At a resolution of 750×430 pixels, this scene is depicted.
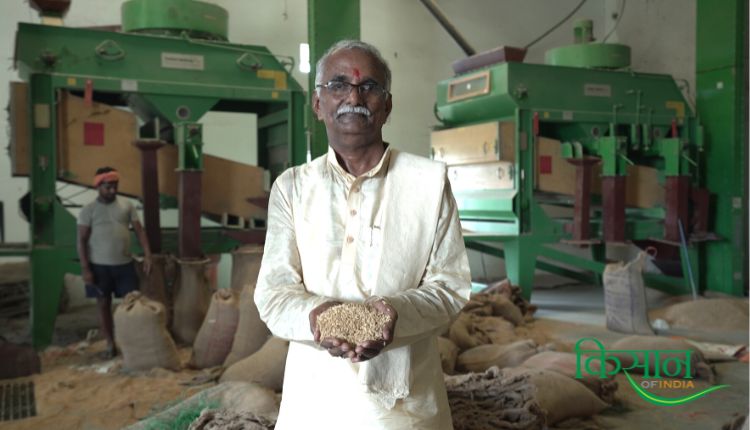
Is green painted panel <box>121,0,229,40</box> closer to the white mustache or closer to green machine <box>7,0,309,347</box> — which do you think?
green machine <box>7,0,309,347</box>

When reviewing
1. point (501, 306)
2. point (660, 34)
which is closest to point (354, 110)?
point (501, 306)

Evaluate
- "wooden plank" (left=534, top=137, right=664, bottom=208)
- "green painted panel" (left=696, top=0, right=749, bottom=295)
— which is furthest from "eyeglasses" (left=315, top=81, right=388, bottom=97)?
"green painted panel" (left=696, top=0, right=749, bottom=295)

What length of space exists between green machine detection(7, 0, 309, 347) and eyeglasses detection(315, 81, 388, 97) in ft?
12.6

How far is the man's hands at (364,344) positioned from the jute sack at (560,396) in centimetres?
197

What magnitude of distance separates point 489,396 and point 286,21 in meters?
6.41

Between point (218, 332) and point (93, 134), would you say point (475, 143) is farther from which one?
point (93, 134)

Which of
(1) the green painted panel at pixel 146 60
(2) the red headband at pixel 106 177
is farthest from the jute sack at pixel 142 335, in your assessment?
(1) the green painted panel at pixel 146 60

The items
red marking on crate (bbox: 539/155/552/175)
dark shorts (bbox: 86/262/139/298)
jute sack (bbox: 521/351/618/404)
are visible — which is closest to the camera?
jute sack (bbox: 521/351/618/404)

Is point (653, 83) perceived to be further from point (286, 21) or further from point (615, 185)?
point (286, 21)

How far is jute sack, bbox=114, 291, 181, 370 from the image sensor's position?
4441 millimetres

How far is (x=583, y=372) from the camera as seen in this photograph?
147 inches

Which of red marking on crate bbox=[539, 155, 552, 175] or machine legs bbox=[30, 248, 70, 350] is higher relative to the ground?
red marking on crate bbox=[539, 155, 552, 175]

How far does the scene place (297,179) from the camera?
179 cm

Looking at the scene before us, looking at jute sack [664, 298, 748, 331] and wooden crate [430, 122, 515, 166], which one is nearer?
jute sack [664, 298, 748, 331]
